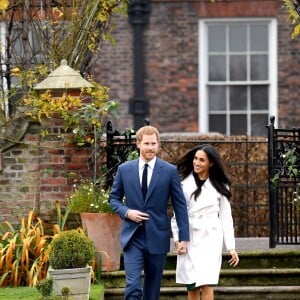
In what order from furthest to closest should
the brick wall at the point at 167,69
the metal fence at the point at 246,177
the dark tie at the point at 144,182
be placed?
the brick wall at the point at 167,69 → the metal fence at the point at 246,177 → the dark tie at the point at 144,182

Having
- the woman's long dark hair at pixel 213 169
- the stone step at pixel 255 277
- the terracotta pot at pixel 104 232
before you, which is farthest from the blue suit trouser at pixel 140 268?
the stone step at pixel 255 277

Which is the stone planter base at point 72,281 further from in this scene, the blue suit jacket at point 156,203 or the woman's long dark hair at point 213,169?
the woman's long dark hair at point 213,169

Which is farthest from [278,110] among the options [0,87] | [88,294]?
[88,294]

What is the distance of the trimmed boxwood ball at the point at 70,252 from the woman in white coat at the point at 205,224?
41.8 inches

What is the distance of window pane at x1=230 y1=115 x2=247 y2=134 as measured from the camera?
66.9ft

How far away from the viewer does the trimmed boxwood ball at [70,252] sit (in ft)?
34.4

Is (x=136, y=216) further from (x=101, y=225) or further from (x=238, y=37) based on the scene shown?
(x=238, y=37)

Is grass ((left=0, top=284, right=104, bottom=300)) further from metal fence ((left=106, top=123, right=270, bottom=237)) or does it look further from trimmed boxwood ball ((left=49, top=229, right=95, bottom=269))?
metal fence ((left=106, top=123, right=270, bottom=237))

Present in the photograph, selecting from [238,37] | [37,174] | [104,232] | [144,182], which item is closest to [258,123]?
[238,37]

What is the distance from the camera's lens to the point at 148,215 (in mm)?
9695

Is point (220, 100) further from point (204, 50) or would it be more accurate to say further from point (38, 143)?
point (38, 143)

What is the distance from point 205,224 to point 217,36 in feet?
35.5

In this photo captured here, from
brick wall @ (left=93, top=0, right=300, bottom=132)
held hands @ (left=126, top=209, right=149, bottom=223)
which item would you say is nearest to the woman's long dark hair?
held hands @ (left=126, top=209, right=149, bottom=223)

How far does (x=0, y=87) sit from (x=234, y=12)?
6047 mm
